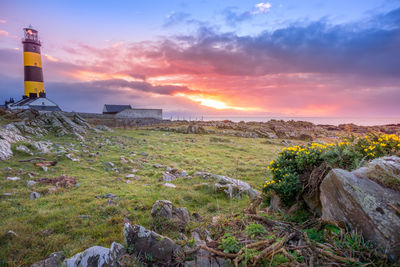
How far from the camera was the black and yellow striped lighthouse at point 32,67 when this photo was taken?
183 ft

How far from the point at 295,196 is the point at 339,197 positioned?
2.23 m

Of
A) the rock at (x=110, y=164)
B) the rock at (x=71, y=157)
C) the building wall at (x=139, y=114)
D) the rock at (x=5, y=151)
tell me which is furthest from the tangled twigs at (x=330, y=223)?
the building wall at (x=139, y=114)

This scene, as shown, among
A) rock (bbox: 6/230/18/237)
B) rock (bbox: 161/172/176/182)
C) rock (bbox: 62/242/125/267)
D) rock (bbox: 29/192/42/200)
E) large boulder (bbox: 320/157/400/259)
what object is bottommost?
rock (bbox: 161/172/176/182)

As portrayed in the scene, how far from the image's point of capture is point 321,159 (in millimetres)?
6105

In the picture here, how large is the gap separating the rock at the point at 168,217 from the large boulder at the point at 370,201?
3.97 metres

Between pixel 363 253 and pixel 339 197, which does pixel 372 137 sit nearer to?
pixel 339 197

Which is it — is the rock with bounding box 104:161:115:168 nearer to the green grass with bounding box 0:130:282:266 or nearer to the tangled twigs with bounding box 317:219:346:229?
the green grass with bounding box 0:130:282:266

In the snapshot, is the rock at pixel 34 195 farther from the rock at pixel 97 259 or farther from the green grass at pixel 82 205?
the rock at pixel 97 259

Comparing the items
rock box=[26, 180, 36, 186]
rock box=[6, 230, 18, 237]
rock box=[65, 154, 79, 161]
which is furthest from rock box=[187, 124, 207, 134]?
rock box=[6, 230, 18, 237]

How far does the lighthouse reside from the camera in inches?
2163

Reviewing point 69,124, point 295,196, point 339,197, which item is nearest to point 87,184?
point 295,196

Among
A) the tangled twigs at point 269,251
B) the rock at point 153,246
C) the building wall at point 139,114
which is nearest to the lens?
the tangled twigs at point 269,251

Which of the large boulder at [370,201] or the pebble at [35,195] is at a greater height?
the large boulder at [370,201]

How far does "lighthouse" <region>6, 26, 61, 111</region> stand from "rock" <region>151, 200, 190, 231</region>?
212ft
